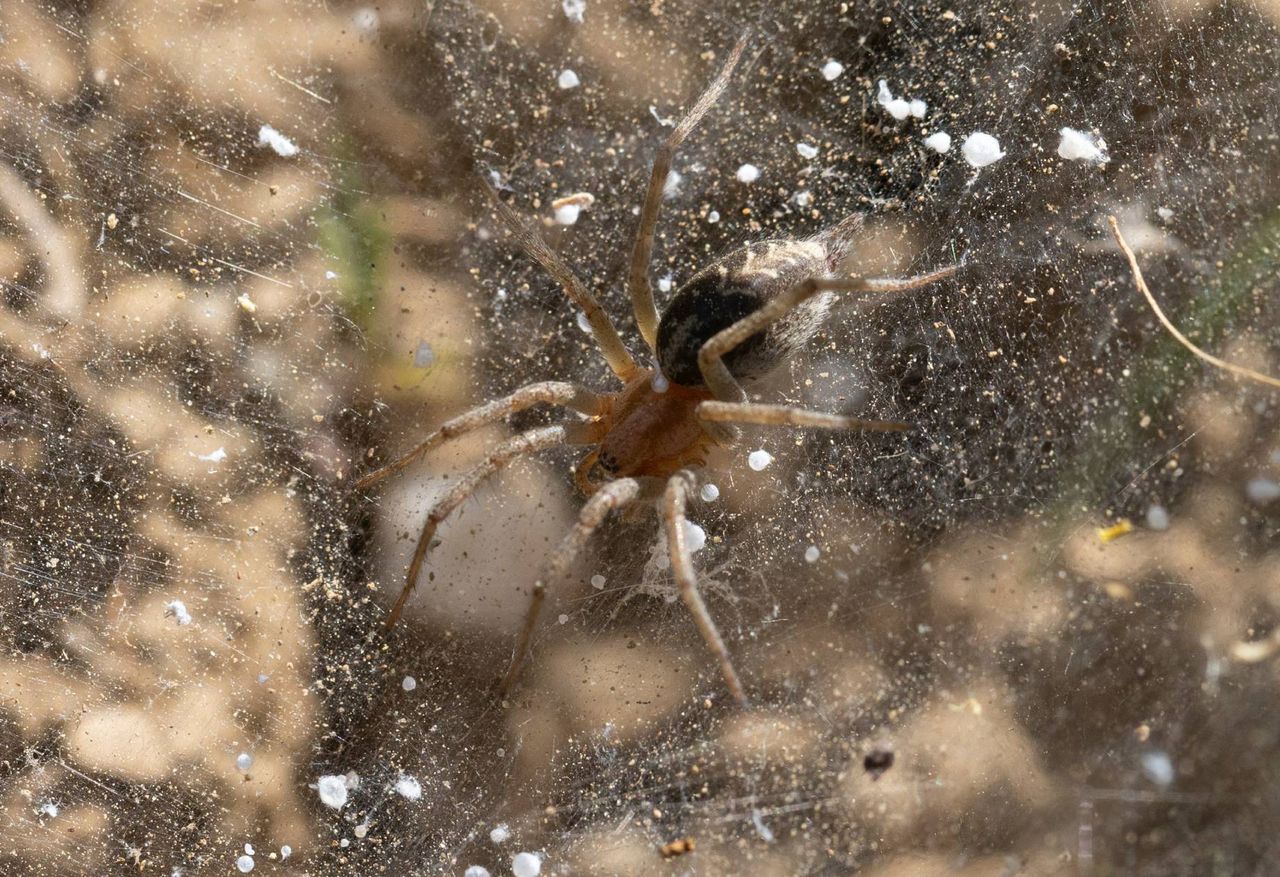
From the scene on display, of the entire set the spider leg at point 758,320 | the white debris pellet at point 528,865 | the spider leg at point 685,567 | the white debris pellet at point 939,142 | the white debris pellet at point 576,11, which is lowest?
the white debris pellet at point 528,865

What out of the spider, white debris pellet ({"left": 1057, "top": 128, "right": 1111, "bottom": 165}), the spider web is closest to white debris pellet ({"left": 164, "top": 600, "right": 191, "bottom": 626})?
the spider web

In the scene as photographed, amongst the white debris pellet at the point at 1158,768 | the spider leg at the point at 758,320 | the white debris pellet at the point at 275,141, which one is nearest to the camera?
the spider leg at the point at 758,320

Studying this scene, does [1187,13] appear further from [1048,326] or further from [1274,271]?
[1048,326]

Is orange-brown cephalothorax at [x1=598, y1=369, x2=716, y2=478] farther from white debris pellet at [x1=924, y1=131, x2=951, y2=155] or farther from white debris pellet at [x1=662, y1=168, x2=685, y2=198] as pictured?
white debris pellet at [x1=924, y1=131, x2=951, y2=155]

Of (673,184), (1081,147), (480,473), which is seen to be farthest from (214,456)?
(1081,147)

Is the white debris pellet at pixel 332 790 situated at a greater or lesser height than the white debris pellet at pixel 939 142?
lesser

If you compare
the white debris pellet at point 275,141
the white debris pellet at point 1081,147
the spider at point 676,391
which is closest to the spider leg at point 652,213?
the spider at point 676,391

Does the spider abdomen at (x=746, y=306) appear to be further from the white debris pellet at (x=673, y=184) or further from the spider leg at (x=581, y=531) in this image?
the white debris pellet at (x=673, y=184)

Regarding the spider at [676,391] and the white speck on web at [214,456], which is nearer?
the spider at [676,391]
